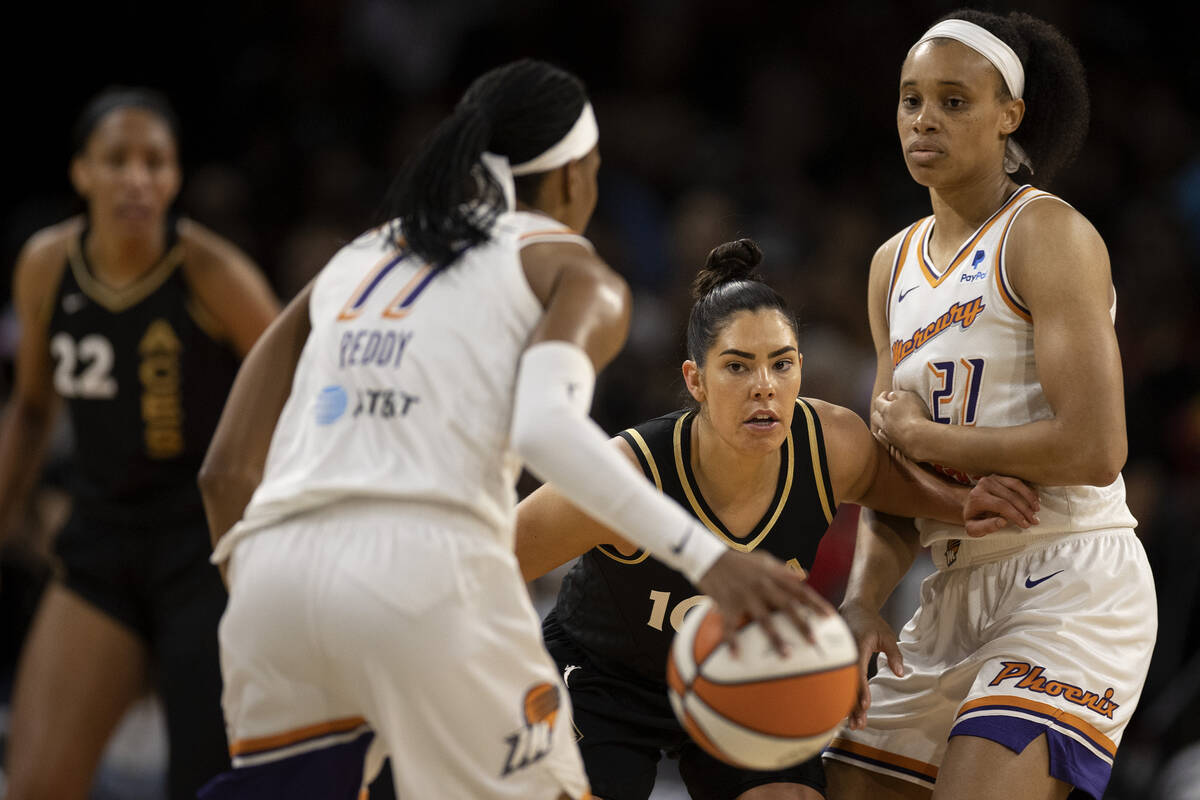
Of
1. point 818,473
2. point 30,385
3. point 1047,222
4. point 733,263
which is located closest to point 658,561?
point 818,473

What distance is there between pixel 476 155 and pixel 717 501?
1271 millimetres

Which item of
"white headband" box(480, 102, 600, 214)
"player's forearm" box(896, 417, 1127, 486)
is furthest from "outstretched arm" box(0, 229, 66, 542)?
"player's forearm" box(896, 417, 1127, 486)

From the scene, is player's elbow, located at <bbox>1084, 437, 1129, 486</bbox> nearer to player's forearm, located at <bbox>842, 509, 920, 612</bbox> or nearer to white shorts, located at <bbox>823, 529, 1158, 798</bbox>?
white shorts, located at <bbox>823, 529, 1158, 798</bbox>

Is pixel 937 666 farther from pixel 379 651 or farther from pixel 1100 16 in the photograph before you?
pixel 1100 16

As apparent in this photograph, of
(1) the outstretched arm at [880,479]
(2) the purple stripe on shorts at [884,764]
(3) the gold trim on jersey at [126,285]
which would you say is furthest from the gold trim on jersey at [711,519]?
(3) the gold trim on jersey at [126,285]

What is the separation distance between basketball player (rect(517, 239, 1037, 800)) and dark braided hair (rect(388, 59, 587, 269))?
897 millimetres

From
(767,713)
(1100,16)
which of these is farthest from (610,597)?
(1100,16)

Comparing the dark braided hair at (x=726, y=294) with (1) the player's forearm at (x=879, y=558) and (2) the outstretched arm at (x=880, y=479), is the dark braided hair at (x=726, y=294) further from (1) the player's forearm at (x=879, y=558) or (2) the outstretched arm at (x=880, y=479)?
(1) the player's forearm at (x=879, y=558)

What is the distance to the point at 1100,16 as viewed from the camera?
997cm

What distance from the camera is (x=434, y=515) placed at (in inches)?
107

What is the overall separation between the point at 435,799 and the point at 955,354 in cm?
178

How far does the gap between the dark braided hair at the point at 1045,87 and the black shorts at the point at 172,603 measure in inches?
111

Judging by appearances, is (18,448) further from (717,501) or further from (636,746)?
(717,501)

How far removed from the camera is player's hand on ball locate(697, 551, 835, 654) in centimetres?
258
